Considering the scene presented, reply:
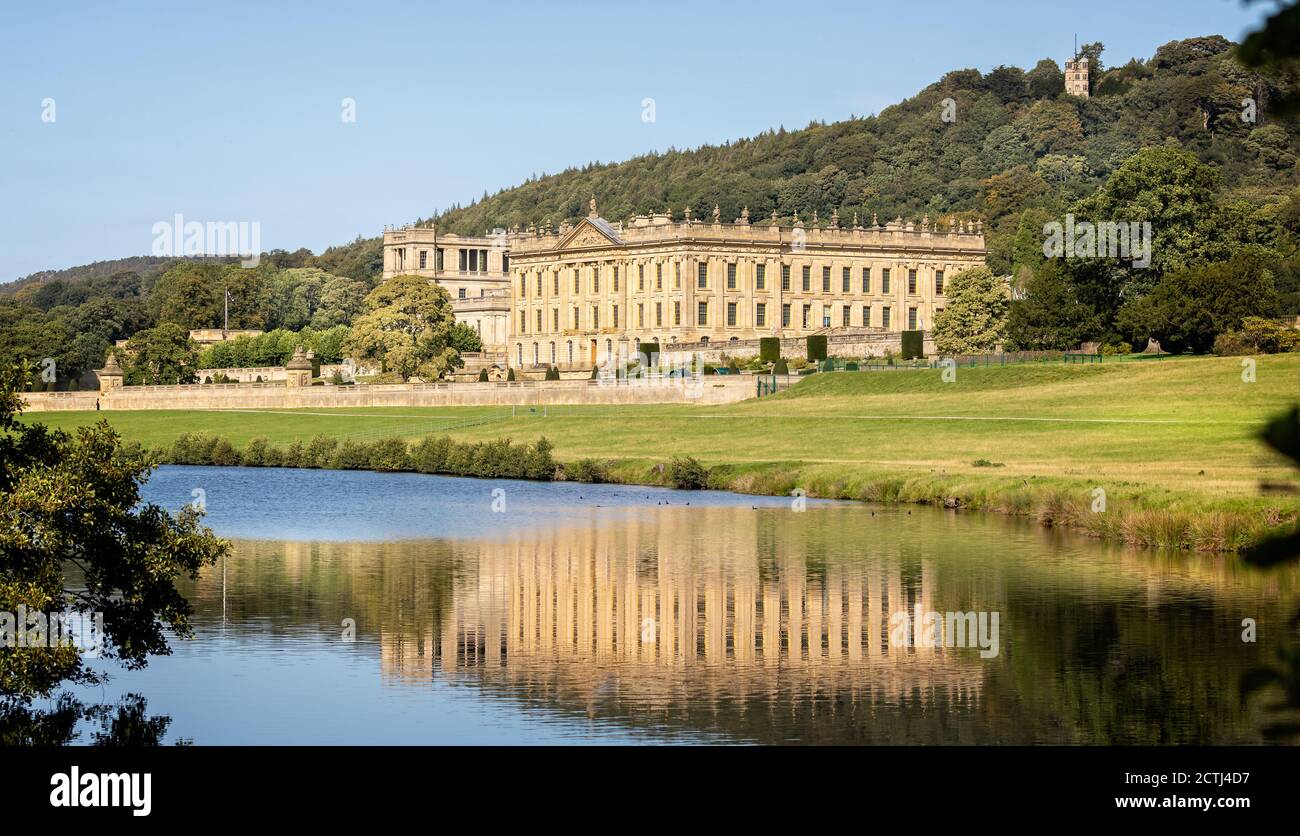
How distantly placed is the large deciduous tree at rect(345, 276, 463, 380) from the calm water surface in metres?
69.9

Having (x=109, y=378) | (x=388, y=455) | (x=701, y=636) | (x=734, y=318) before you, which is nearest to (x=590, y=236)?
(x=734, y=318)

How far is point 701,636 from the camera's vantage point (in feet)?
104

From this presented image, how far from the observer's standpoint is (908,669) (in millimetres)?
28375

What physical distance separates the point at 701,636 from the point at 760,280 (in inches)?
4610

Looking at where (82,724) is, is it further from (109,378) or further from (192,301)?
(192,301)

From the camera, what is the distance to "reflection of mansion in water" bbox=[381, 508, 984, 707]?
89.9 feet

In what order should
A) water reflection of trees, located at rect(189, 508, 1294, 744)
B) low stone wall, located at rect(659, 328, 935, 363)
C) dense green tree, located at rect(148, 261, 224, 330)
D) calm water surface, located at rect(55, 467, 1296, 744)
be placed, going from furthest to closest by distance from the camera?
1. dense green tree, located at rect(148, 261, 224, 330)
2. low stone wall, located at rect(659, 328, 935, 363)
3. water reflection of trees, located at rect(189, 508, 1294, 744)
4. calm water surface, located at rect(55, 467, 1296, 744)

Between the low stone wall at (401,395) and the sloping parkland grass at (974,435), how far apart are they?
2.54 metres

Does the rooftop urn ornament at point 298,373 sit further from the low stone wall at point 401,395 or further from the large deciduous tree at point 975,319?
the large deciduous tree at point 975,319

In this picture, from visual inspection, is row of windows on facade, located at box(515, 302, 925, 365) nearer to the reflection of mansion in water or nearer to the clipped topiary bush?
the clipped topiary bush

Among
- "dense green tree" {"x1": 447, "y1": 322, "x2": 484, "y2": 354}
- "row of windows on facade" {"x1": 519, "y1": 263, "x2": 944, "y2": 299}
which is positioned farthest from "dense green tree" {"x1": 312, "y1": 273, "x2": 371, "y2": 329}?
"row of windows on facade" {"x1": 519, "y1": 263, "x2": 944, "y2": 299}

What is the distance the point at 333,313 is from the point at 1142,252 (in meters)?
114

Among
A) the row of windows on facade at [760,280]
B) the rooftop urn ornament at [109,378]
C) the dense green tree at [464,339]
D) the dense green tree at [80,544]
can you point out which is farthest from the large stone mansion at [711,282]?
the dense green tree at [80,544]
